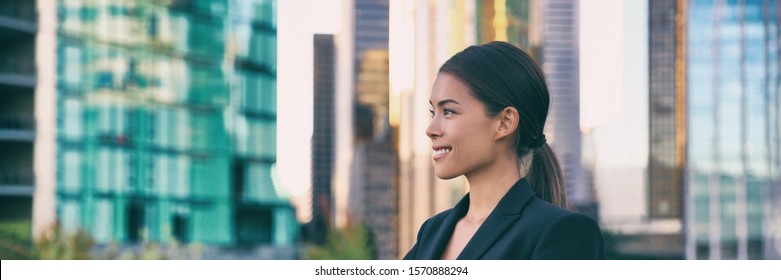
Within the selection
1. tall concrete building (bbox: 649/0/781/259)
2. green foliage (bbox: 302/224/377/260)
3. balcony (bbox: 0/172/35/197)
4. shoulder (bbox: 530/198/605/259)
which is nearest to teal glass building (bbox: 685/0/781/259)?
tall concrete building (bbox: 649/0/781/259)

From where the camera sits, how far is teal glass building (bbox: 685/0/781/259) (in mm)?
131375

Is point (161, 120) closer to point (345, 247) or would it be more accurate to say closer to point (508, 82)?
point (345, 247)

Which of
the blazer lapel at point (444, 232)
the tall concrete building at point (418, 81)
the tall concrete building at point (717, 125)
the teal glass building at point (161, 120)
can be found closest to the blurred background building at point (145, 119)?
the teal glass building at point (161, 120)

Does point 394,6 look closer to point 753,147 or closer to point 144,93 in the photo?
point 753,147

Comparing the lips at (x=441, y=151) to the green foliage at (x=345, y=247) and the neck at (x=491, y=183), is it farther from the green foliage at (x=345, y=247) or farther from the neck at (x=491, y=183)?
the green foliage at (x=345, y=247)

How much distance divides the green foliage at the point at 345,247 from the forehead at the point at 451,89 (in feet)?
218

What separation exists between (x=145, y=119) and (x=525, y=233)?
58.8m

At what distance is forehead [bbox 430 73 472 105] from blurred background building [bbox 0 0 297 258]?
5328cm

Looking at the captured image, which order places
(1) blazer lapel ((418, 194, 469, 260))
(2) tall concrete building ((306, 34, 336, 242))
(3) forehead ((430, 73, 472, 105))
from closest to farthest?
(3) forehead ((430, 73, 472, 105))
(1) blazer lapel ((418, 194, 469, 260))
(2) tall concrete building ((306, 34, 336, 242))

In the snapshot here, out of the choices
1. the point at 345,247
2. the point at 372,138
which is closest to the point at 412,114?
the point at 372,138

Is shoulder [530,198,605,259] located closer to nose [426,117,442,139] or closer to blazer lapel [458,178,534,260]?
blazer lapel [458,178,534,260]
